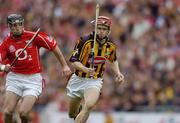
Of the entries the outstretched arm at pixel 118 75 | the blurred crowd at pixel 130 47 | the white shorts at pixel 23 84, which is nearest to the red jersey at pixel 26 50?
the white shorts at pixel 23 84

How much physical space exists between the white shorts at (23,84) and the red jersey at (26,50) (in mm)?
107

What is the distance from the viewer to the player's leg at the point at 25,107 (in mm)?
17406

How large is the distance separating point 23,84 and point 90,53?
1.38 metres

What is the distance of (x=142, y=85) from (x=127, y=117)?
1.09 m

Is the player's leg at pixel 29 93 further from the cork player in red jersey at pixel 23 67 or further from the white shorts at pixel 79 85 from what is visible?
the white shorts at pixel 79 85

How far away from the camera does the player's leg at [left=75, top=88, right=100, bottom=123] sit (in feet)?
56.9

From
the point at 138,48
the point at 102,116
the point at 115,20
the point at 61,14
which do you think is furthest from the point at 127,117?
the point at 61,14

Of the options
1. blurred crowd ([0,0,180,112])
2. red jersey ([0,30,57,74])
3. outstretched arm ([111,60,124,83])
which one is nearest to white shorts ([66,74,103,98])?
outstretched arm ([111,60,124,83])

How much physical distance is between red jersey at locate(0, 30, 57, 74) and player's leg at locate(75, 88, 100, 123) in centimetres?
111

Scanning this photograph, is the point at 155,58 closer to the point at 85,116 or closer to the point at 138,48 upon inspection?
the point at 138,48

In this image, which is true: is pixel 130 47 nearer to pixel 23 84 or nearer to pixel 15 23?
pixel 23 84

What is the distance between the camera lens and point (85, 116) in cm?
1736

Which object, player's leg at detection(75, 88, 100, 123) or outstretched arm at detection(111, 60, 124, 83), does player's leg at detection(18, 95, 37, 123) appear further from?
outstretched arm at detection(111, 60, 124, 83)

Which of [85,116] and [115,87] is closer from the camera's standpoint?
[85,116]
